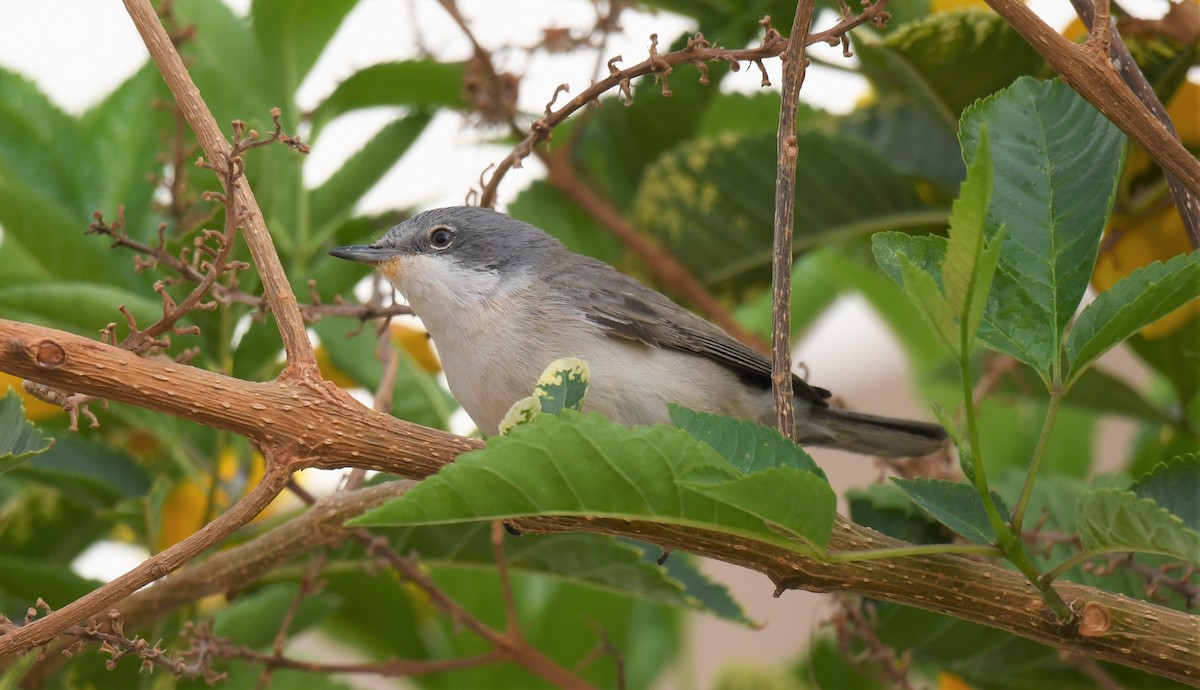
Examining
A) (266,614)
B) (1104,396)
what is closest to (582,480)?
(266,614)

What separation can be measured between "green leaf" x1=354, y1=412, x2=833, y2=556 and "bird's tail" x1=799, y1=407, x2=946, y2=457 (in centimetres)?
169

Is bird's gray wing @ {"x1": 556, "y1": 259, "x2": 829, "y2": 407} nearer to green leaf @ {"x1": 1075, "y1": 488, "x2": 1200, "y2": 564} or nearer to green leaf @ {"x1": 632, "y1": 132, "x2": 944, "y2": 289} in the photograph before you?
green leaf @ {"x1": 632, "y1": 132, "x2": 944, "y2": 289}

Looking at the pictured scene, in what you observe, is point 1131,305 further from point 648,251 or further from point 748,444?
point 648,251

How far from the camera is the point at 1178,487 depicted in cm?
174

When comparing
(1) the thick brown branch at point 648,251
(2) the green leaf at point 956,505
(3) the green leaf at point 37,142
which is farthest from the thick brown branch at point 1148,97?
(3) the green leaf at point 37,142

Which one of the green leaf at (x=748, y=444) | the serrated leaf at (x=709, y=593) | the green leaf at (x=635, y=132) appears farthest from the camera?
the green leaf at (x=635, y=132)

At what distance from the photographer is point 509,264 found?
11.3 ft

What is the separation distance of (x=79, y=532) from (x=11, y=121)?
1.03 metres

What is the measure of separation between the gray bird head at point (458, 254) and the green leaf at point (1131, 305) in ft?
5.82

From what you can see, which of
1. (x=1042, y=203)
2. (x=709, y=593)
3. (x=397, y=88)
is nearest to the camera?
(x=1042, y=203)

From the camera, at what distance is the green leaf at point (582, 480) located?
55.1 inches

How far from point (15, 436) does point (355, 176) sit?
1509 mm

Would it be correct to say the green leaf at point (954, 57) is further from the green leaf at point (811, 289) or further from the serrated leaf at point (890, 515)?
the green leaf at point (811, 289)

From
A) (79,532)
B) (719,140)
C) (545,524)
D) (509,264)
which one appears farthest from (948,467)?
(79,532)
